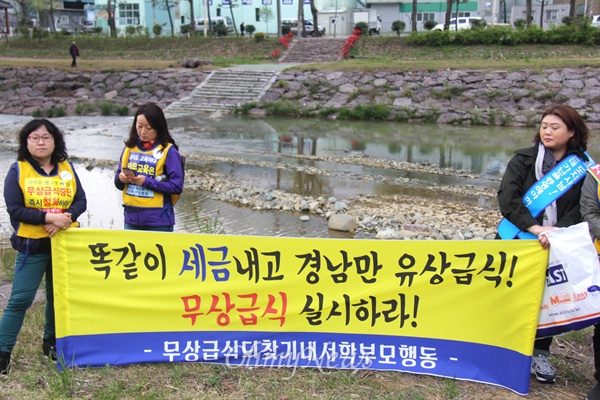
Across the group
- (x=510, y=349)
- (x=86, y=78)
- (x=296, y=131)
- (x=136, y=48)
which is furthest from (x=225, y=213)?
(x=136, y=48)

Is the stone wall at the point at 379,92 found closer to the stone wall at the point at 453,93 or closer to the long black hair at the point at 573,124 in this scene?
the stone wall at the point at 453,93

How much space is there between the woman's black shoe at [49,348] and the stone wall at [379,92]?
17923 mm

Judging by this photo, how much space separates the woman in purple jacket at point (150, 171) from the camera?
4383 mm

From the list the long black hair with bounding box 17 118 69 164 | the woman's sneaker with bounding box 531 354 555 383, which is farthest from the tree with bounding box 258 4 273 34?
the woman's sneaker with bounding box 531 354 555 383

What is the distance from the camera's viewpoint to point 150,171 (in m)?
4.44

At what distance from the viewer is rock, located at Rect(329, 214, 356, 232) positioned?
8938mm

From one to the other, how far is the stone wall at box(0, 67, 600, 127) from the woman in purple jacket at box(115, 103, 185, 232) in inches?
673

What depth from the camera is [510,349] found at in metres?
3.68

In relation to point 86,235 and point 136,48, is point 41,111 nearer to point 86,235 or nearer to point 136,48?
point 136,48

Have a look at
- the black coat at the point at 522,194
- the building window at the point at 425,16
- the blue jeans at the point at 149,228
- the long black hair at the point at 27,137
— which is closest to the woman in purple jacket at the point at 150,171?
the blue jeans at the point at 149,228

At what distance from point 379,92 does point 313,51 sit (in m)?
10.5

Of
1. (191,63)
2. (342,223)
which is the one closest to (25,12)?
(191,63)

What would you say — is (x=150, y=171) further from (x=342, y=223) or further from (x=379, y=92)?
(x=379, y=92)

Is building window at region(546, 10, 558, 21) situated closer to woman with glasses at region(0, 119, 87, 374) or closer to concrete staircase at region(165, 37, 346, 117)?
concrete staircase at region(165, 37, 346, 117)
